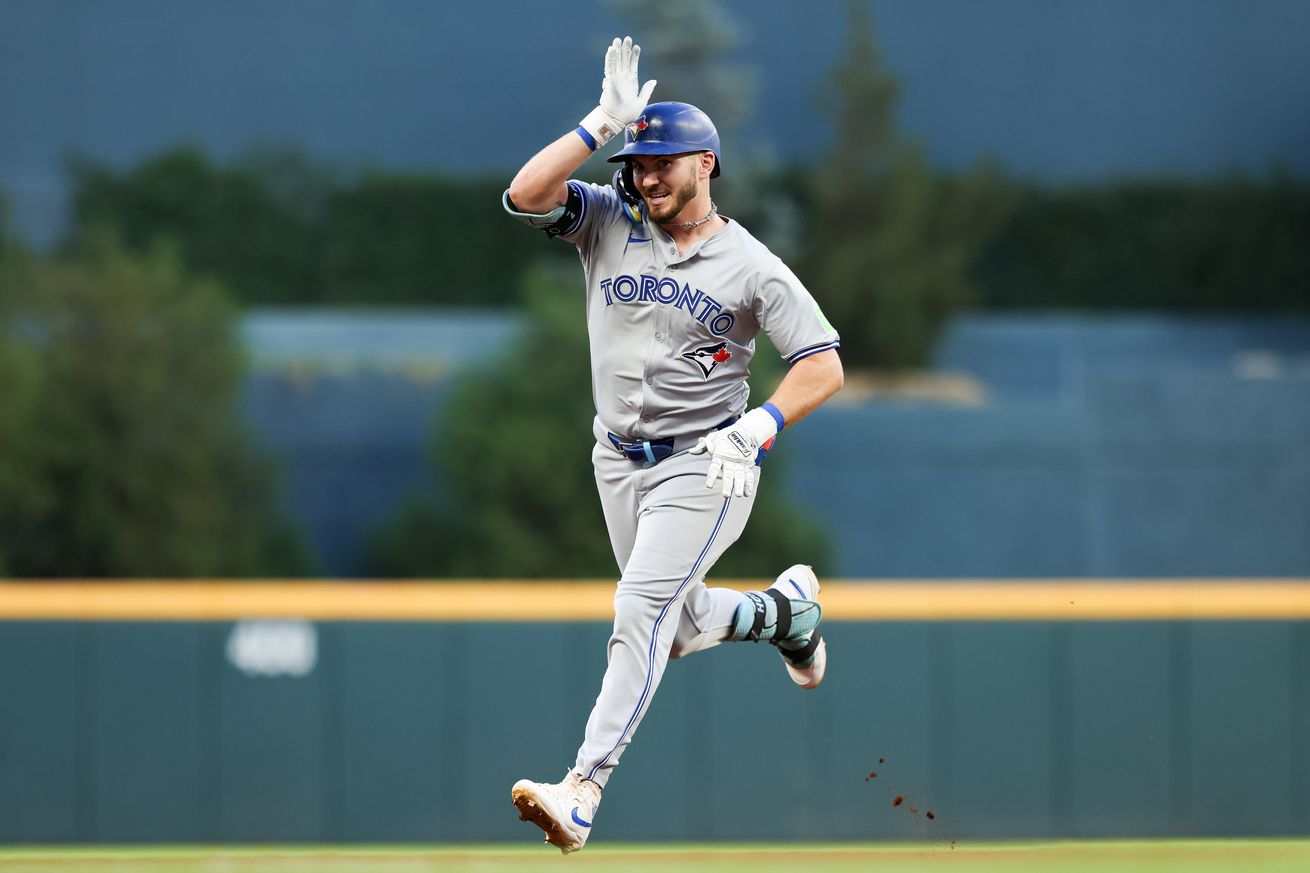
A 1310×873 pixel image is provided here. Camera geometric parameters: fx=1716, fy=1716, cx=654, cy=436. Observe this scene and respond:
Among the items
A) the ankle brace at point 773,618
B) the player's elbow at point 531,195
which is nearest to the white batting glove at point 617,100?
the player's elbow at point 531,195

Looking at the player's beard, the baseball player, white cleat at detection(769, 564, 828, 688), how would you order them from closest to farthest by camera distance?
the baseball player, the player's beard, white cleat at detection(769, 564, 828, 688)

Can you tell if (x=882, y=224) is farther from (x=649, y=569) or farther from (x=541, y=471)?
(x=649, y=569)

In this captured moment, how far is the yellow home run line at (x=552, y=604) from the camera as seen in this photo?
35.6 feet

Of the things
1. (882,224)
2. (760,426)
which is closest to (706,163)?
(760,426)

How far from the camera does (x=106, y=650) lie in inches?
424

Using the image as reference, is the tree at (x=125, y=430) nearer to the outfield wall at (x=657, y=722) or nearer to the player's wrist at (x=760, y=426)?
the outfield wall at (x=657, y=722)

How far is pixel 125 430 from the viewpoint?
61.5 ft

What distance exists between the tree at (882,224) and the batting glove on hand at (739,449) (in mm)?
17166

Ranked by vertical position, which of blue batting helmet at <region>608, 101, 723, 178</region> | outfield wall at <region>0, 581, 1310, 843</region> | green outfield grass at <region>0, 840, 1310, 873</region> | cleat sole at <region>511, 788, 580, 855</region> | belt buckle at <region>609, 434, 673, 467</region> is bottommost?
green outfield grass at <region>0, 840, 1310, 873</region>

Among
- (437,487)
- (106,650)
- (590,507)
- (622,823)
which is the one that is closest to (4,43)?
(437,487)

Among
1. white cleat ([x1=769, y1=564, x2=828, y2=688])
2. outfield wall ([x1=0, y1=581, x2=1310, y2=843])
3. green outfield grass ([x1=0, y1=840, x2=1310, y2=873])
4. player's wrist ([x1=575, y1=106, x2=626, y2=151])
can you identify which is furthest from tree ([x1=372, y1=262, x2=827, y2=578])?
player's wrist ([x1=575, y1=106, x2=626, y2=151])

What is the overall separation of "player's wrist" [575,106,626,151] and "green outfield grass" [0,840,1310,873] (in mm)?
4373

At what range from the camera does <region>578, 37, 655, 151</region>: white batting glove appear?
19.9 feet

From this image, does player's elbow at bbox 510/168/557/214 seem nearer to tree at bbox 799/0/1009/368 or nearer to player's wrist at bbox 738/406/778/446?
player's wrist at bbox 738/406/778/446
